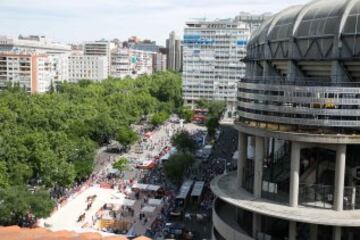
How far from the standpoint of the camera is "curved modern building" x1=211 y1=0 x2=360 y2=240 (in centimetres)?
4156

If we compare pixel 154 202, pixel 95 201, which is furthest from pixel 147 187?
pixel 95 201

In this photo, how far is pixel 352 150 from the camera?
150 ft

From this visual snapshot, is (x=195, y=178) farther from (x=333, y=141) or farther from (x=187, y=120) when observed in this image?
(x=187, y=120)

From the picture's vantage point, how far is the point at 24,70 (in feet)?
612

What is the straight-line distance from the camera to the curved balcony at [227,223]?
45844mm

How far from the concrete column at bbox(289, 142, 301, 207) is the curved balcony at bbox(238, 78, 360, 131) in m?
2.11

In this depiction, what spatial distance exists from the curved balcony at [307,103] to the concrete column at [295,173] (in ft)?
6.94

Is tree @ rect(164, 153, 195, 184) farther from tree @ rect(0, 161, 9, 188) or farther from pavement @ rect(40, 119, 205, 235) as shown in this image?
tree @ rect(0, 161, 9, 188)

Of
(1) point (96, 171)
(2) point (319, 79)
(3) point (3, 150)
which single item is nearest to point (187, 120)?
(1) point (96, 171)

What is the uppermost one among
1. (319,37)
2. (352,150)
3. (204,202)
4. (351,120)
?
(319,37)

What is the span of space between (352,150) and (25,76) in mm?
158885

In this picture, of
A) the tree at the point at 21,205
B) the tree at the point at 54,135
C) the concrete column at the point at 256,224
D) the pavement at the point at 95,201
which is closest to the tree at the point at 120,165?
the pavement at the point at 95,201

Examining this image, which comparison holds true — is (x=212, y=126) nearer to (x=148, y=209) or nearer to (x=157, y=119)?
(x=157, y=119)

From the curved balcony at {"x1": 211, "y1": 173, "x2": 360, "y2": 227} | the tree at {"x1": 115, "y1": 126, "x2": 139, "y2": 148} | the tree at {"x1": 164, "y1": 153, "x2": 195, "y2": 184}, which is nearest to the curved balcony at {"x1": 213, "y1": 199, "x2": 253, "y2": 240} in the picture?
the curved balcony at {"x1": 211, "y1": 173, "x2": 360, "y2": 227}
